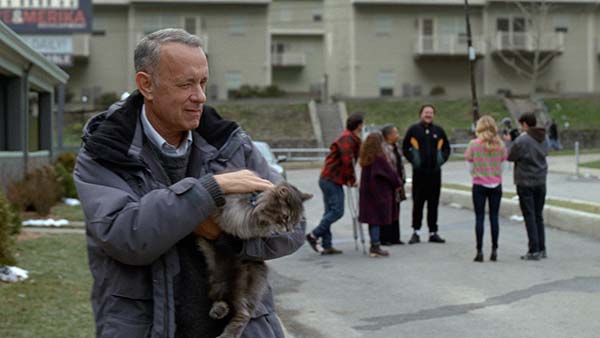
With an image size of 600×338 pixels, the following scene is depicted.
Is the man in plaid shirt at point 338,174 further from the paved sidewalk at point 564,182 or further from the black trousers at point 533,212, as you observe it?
the paved sidewalk at point 564,182

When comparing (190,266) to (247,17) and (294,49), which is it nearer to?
(247,17)

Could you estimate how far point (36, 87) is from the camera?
20656 millimetres

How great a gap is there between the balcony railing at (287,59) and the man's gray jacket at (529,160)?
48985 millimetres

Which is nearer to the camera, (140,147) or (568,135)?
(140,147)

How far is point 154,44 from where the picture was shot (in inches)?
111

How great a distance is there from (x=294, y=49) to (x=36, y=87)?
1705 inches

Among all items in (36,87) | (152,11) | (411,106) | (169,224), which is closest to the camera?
(169,224)

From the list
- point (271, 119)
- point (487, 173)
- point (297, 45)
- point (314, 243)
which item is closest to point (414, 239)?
point (314, 243)

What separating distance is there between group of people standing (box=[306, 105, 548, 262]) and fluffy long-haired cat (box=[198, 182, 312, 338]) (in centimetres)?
876

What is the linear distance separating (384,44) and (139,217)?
2089 inches

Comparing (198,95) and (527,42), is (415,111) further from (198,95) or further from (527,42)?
(198,95)

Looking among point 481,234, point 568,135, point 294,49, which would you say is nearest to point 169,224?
point 481,234

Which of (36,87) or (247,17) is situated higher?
(247,17)

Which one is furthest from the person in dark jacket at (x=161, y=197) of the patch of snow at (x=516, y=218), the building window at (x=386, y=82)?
the building window at (x=386, y=82)
